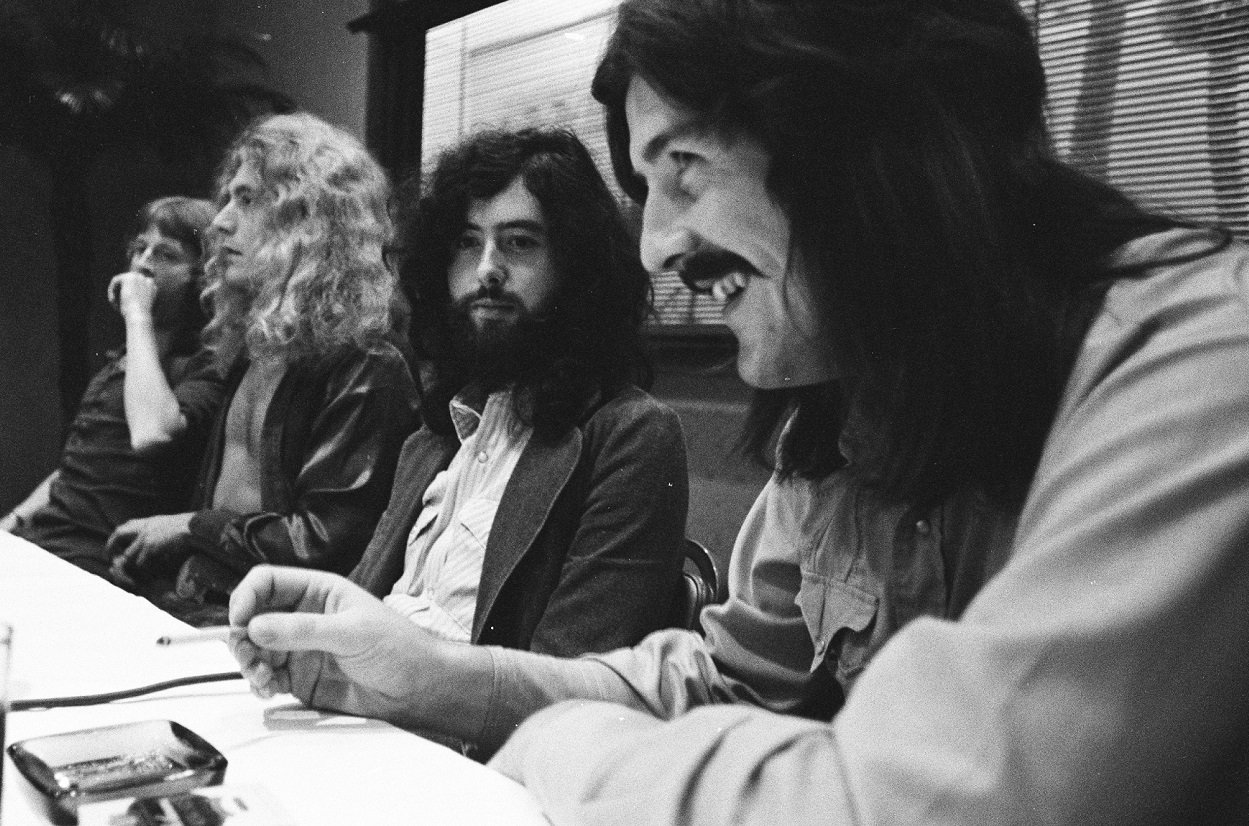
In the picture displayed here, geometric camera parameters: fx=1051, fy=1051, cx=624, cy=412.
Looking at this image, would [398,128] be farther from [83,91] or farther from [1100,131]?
[1100,131]

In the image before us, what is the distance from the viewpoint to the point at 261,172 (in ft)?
8.73

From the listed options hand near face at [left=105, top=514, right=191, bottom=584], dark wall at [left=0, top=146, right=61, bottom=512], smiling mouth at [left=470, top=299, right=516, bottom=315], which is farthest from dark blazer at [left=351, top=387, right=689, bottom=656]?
dark wall at [left=0, top=146, right=61, bottom=512]

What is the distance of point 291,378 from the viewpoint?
240 centimetres

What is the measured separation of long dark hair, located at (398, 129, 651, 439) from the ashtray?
0.89 m

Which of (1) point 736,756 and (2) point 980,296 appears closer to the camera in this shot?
(1) point 736,756

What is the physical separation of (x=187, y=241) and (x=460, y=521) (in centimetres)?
201

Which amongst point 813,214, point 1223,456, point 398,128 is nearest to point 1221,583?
point 1223,456

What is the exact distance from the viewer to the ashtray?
2.42ft

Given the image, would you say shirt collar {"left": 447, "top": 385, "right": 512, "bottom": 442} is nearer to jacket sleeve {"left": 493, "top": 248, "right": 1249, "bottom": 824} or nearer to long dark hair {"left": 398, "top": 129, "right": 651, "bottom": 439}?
long dark hair {"left": 398, "top": 129, "right": 651, "bottom": 439}

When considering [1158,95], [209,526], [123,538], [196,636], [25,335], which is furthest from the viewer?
[25,335]

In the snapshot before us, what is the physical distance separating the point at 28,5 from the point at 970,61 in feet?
16.5

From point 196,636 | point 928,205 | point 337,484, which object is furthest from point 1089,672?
point 337,484

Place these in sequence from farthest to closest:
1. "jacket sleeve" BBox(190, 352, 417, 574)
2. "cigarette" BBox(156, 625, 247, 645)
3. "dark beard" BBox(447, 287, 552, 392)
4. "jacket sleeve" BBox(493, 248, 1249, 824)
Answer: "jacket sleeve" BBox(190, 352, 417, 574)
"dark beard" BBox(447, 287, 552, 392)
"cigarette" BBox(156, 625, 247, 645)
"jacket sleeve" BBox(493, 248, 1249, 824)

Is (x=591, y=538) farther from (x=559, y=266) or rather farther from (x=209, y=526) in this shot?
(x=209, y=526)
